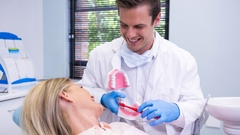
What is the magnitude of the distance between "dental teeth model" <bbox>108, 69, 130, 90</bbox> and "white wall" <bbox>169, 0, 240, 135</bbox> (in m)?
1.36

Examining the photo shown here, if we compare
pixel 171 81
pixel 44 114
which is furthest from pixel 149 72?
pixel 44 114

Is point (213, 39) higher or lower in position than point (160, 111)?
higher

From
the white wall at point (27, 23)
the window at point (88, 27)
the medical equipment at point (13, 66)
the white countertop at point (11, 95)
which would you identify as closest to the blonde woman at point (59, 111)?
the white countertop at point (11, 95)

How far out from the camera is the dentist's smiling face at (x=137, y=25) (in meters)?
1.27

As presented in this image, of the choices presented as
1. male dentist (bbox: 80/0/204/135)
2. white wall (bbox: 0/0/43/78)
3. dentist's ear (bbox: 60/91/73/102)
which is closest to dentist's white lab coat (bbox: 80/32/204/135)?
male dentist (bbox: 80/0/204/135)

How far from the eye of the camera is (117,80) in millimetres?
1330

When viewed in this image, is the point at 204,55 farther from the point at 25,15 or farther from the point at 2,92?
the point at 25,15

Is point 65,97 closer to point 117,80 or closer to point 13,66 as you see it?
point 117,80

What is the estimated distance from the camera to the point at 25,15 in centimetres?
262

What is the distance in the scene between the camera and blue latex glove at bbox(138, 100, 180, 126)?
1.14 meters

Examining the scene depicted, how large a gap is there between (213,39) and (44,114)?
6.86ft

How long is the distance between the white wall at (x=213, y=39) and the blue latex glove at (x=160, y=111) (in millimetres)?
1335

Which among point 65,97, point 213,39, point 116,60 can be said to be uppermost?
point 213,39

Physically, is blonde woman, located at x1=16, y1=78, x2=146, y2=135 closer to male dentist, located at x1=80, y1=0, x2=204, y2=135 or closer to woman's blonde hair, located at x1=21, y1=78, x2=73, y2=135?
woman's blonde hair, located at x1=21, y1=78, x2=73, y2=135
